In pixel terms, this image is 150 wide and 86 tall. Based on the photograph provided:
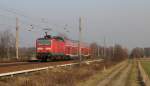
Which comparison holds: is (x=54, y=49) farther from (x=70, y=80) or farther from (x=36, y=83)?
(x=36, y=83)

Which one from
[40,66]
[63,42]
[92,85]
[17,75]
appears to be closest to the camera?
[17,75]

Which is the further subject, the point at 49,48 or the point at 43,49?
the point at 49,48

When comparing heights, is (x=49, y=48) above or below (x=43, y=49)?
above

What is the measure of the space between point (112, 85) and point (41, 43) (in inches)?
777

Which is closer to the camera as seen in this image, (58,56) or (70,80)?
(70,80)

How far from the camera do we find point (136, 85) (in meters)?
29.4

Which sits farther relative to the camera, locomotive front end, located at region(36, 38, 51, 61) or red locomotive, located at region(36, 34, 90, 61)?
red locomotive, located at region(36, 34, 90, 61)

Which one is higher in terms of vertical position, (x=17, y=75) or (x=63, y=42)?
(x=63, y=42)

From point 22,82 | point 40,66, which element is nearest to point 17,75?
point 22,82

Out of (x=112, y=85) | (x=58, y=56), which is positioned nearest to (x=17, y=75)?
(x=112, y=85)

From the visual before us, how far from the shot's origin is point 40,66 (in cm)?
3084

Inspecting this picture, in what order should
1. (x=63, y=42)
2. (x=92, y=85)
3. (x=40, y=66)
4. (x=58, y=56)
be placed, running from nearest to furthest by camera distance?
(x=92, y=85)
(x=40, y=66)
(x=58, y=56)
(x=63, y=42)

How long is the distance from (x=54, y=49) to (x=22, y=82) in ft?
88.3

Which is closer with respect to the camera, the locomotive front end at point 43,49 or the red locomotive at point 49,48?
the locomotive front end at point 43,49
